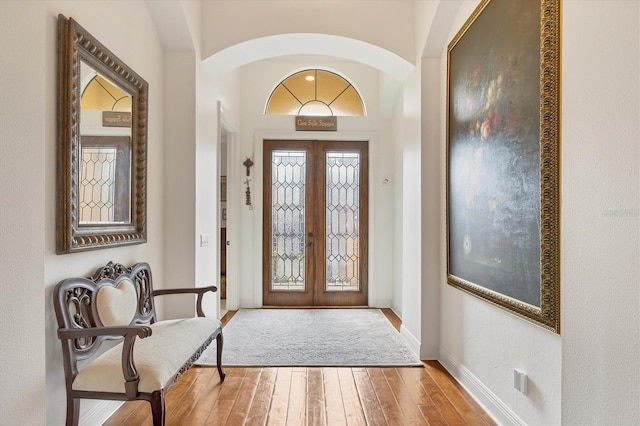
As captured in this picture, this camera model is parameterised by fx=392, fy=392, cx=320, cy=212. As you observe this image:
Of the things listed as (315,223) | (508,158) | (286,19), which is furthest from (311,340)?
(286,19)

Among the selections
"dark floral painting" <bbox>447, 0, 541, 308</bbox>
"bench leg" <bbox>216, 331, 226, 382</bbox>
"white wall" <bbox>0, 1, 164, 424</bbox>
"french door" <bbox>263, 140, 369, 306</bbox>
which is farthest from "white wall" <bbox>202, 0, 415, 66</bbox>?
"bench leg" <bbox>216, 331, 226, 382</bbox>

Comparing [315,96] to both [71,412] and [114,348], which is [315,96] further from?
[71,412]

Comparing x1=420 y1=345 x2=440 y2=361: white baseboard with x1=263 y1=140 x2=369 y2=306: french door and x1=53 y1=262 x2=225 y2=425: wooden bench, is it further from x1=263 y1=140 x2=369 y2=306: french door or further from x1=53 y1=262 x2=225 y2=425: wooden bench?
x1=263 y1=140 x2=369 y2=306: french door

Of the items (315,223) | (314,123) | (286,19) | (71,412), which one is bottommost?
(71,412)

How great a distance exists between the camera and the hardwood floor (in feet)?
7.36

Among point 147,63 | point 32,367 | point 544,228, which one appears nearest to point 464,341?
point 544,228

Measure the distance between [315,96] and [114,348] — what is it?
3926 millimetres

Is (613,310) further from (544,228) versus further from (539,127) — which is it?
(539,127)

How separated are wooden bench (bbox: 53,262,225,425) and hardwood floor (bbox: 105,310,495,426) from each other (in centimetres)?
42

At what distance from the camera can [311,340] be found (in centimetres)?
368

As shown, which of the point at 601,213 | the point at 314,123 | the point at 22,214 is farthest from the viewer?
the point at 314,123

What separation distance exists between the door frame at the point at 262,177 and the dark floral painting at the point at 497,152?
223 centimetres

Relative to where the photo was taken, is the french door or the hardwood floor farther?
the french door

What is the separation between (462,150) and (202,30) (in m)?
2.28
